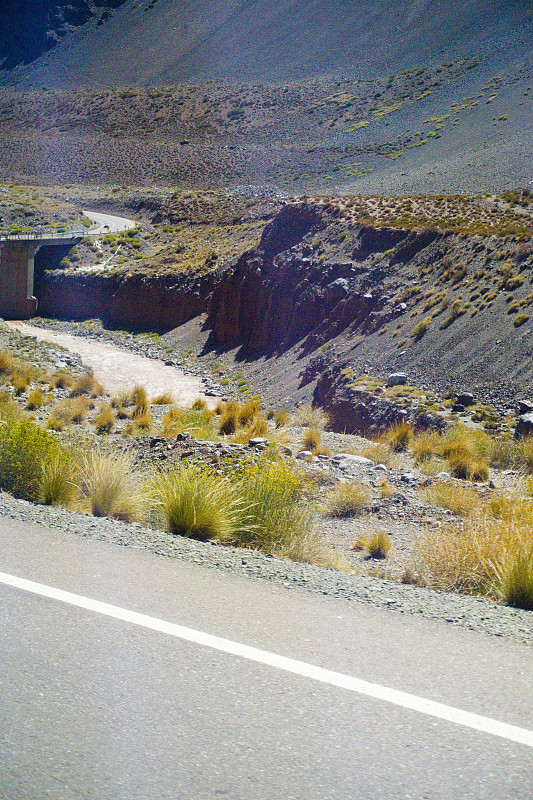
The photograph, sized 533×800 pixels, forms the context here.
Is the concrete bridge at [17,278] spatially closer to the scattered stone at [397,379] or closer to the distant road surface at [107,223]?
the distant road surface at [107,223]

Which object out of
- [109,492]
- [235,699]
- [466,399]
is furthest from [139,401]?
[235,699]

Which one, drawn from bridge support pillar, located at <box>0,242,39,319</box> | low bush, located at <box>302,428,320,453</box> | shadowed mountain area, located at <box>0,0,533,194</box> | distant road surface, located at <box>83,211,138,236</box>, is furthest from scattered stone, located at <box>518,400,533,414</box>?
distant road surface, located at <box>83,211,138,236</box>

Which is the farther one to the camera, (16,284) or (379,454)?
(16,284)

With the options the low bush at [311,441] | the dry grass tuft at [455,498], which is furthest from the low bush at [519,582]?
the low bush at [311,441]

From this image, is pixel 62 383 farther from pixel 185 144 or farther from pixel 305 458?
pixel 185 144

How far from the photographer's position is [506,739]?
3623mm

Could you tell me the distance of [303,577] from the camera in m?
6.05

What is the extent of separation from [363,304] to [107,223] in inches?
1944

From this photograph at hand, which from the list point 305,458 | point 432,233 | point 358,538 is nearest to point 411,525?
point 358,538

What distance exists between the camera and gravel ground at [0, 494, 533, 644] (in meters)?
5.30

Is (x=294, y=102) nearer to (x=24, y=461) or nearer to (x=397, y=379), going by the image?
(x=397, y=379)

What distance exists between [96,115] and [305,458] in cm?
11892

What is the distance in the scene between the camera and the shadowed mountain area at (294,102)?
77.2 metres

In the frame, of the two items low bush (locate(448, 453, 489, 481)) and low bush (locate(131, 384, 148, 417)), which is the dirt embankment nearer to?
low bush (locate(131, 384, 148, 417))
